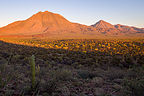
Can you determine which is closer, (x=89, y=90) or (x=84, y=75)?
(x=89, y=90)

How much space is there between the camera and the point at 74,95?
156 inches

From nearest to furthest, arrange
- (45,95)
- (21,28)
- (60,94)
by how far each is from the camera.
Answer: (45,95) → (60,94) → (21,28)

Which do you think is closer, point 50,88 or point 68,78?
point 50,88

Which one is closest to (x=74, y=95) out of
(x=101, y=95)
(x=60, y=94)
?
(x=60, y=94)

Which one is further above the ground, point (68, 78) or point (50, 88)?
point (50, 88)

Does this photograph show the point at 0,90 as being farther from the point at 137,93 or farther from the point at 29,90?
the point at 137,93

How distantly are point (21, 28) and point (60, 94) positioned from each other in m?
173

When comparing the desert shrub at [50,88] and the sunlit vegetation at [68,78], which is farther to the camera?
the desert shrub at [50,88]

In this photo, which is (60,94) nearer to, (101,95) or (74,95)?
(74,95)

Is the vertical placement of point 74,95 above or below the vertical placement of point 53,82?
below

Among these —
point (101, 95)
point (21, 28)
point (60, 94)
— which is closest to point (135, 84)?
point (101, 95)

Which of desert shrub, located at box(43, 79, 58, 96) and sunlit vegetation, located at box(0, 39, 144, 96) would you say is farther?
desert shrub, located at box(43, 79, 58, 96)

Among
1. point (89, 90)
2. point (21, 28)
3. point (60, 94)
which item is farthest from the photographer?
point (21, 28)

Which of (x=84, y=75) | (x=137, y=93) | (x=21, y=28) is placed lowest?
(x=84, y=75)
